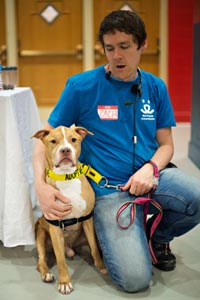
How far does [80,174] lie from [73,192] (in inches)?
3.6

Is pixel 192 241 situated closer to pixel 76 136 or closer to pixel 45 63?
pixel 76 136

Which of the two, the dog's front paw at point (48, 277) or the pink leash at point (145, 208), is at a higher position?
the pink leash at point (145, 208)

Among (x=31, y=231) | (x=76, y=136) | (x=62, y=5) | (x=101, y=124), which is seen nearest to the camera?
(x=76, y=136)

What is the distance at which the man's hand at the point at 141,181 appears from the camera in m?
1.97

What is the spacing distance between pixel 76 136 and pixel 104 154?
0.75ft

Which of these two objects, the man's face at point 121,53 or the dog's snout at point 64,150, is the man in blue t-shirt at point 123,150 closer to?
the man's face at point 121,53

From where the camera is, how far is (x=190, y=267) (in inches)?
85.1

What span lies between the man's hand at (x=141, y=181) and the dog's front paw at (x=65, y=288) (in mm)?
513

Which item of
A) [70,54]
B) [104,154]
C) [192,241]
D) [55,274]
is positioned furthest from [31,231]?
[70,54]

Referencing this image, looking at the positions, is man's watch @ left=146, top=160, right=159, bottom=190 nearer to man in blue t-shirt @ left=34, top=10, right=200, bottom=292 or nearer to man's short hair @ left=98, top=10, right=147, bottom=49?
man in blue t-shirt @ left=34, top=10, right=200, bottom=292

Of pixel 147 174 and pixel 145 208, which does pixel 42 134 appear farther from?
pixel 145 208

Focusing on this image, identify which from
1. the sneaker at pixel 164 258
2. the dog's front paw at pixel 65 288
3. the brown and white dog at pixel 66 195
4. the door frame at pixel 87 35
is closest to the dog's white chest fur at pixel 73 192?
the brown and white dog at pixel 66 195

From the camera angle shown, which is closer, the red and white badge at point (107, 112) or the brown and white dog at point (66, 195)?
the brown and white dog at point (66, 195)

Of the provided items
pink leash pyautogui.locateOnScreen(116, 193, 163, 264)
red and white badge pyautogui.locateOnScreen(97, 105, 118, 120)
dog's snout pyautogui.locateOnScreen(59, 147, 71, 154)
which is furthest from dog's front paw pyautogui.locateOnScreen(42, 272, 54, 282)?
red and white badge pyautogui.locateOnScreen(97, 105, 118, 120)
